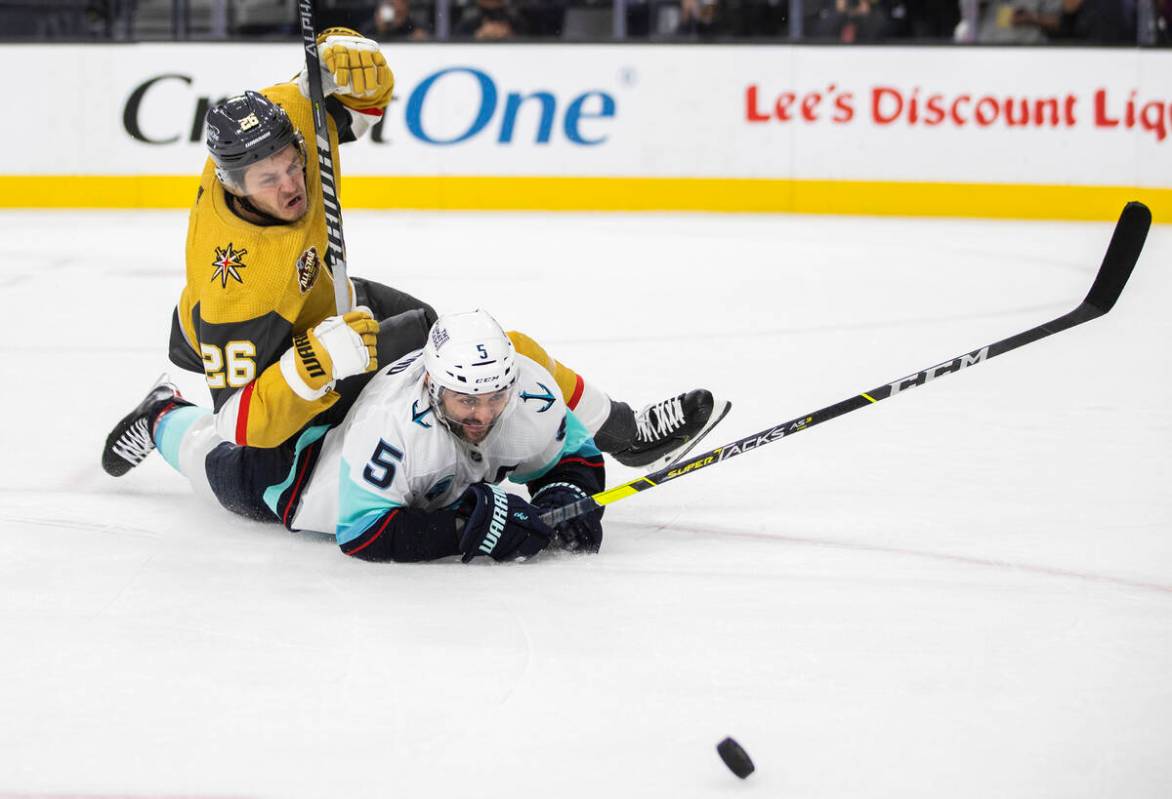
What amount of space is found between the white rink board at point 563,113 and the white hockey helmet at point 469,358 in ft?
21.8

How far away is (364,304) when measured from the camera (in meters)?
3.50

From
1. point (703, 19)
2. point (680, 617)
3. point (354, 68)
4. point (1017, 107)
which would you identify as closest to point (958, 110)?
point (1017, 107)

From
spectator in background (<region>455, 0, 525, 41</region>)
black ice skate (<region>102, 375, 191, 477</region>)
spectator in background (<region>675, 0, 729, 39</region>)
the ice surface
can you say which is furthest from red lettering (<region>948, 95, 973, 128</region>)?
black ice skate (<region>102, 375, 191, 477</region>)

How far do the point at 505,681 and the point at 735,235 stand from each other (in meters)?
6.21

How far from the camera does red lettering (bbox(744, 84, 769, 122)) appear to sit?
30.3ft

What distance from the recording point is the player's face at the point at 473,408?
2.80m

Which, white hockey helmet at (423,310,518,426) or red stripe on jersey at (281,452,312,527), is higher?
white hockey helmet at (423,310,518,426)

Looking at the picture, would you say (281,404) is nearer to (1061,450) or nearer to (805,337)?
(1061,450)

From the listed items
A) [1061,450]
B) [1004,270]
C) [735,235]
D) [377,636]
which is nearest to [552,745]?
[377,636]

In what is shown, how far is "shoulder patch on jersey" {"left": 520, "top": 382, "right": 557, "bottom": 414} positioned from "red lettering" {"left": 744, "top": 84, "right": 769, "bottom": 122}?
6498 millimetres

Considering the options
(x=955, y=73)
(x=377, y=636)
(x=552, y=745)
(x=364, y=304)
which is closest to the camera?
(x=552, y=745)

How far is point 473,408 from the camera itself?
2809 millimetres

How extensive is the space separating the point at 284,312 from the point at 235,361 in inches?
5.5

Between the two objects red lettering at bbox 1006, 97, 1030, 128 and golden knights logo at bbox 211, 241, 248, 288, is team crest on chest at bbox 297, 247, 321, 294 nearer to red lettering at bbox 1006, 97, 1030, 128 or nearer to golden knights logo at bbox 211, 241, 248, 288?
golden knights logo at bbox 211, 241, 248, 288
